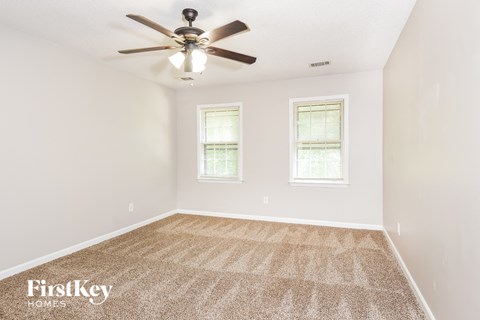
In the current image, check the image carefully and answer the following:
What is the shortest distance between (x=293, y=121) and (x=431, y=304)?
319 cm

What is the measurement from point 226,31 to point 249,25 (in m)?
0.78

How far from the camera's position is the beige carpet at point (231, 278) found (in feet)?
6.77

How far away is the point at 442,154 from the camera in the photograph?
168 cm

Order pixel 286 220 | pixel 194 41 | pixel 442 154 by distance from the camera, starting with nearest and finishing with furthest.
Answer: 1. pixel 442 154
2. pixel 194 41
3. pixel 286 220

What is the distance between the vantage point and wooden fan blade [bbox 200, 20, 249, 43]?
186 cm

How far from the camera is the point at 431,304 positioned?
1.91 m

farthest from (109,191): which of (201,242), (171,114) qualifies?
(171,114)

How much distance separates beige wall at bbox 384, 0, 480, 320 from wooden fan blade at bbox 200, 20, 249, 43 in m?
1.29

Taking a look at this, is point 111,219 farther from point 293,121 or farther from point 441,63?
point 441,63

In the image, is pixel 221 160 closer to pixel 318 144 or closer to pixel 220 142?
pixel 220 142

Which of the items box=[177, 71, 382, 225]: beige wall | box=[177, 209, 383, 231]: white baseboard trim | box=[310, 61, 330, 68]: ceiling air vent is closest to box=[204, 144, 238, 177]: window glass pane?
box=[177, 71, 382, 225]: beige wall

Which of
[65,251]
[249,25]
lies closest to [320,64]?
[249,25]

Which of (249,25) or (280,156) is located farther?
(280,156)

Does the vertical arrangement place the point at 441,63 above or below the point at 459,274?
above
